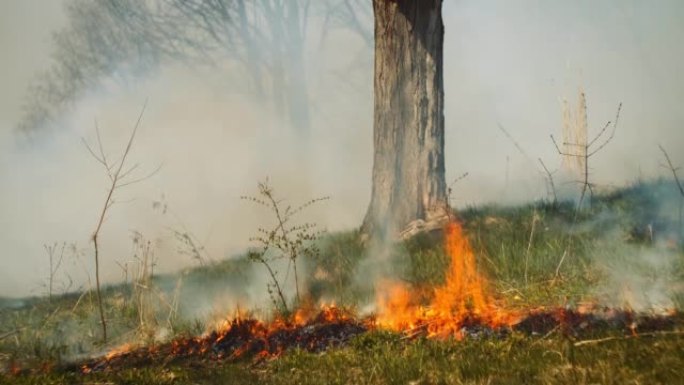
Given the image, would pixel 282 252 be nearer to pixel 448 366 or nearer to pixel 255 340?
pixel 255 340

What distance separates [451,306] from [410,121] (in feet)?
9.91

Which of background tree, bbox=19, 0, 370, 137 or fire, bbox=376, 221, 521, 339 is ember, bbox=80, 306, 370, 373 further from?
background tree, bbox=19, 0, 370, 137

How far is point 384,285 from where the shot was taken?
623 centimetres

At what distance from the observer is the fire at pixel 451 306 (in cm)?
493

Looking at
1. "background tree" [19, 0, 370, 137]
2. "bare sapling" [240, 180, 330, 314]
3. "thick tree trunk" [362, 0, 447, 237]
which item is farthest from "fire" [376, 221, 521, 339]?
"background tree" [19, 0, 370, 137]

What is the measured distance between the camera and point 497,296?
558 centimetres

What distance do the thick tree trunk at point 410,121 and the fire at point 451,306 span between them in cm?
124

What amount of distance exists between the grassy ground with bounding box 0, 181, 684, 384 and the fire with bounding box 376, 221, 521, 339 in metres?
0.21

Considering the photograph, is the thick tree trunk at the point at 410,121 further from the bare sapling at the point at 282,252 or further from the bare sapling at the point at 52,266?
the bare sapling at the point at 52,266

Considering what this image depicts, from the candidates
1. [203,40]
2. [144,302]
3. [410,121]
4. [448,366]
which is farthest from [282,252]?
[203,40]

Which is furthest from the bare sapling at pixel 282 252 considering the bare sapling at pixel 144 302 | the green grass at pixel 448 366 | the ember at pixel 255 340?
the green grass at pixel 448 366

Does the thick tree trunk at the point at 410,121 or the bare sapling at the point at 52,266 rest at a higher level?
the thick tree trunk at the point at 410,121

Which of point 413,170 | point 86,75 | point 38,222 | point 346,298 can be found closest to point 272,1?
point 86,75

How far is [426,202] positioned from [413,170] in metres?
0.43
